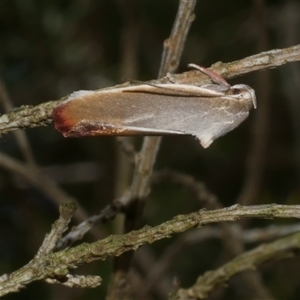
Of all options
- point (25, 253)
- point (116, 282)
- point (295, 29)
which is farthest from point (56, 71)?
point (116, 282)

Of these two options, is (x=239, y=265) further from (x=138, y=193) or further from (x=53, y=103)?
(x=53, y=103)

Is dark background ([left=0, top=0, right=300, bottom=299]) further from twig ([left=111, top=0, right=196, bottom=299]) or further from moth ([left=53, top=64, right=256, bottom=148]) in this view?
moth ([left=53, top=64, right=256, bottom=148])

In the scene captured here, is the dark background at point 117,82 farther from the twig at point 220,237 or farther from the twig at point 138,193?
the twig at point 138,193

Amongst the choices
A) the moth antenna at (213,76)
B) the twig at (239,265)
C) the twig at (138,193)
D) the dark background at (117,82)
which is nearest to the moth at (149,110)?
the moth antenna at (213,76)

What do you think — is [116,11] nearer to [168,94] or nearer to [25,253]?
[25,253]

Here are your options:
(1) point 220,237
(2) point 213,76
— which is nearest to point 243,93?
(2) point 213,76

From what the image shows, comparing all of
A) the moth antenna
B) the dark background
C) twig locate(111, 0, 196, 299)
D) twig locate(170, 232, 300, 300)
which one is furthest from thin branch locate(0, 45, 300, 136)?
the dark background
